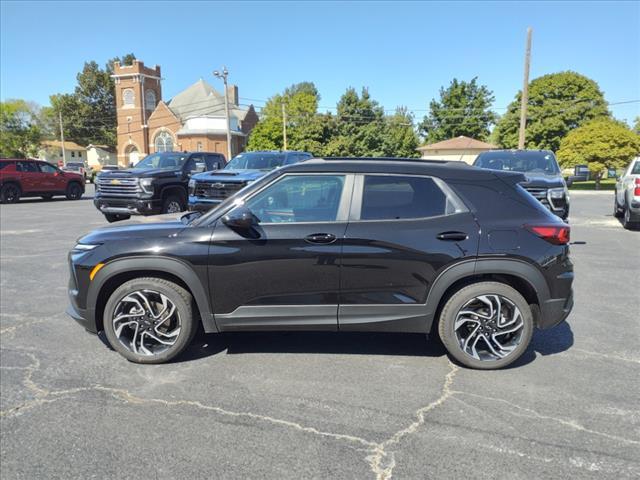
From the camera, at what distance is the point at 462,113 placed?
59.6m

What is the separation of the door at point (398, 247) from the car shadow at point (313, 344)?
0.54 m

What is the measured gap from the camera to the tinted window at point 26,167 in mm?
20000

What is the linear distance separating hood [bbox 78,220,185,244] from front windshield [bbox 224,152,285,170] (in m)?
7.65

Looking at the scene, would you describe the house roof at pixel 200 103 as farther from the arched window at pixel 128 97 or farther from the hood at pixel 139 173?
the hood at pixel 139 173

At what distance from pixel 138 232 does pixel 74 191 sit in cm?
2129

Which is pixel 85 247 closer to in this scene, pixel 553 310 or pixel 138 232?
pixel 138 232

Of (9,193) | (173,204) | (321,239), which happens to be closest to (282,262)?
(321,239)

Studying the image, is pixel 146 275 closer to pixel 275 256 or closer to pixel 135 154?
pixel 275 256

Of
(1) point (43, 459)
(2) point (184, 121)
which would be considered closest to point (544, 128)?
(2) point (184, 121)

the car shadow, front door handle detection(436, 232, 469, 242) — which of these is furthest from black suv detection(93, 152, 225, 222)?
front door handle detection(436, 232, 469, 242)

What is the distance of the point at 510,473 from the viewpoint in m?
2.58

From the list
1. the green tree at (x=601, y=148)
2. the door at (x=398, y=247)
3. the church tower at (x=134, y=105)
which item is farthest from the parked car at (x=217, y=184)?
the church tower at (x=134, y=105)

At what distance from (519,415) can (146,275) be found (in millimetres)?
3108

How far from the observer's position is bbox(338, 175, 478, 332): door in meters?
3.74
